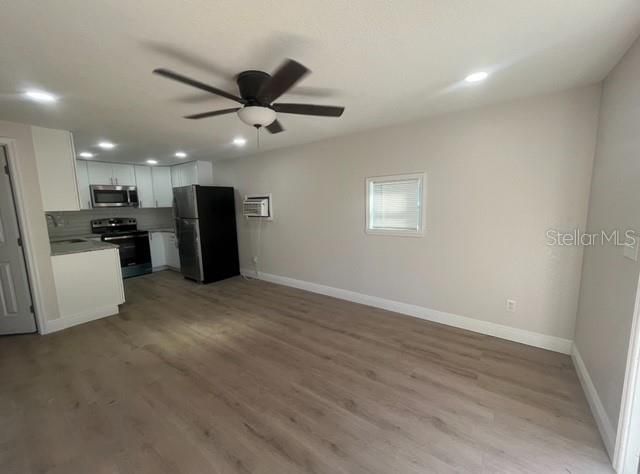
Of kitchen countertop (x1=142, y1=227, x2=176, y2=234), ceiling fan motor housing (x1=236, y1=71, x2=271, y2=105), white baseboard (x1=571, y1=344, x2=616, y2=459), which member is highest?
ceiling fan motor housing (x1=236, y1=71, x2=271, y2=105)

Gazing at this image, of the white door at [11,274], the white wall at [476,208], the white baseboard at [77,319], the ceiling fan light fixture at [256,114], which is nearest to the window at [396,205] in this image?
the white wall at [476,208]

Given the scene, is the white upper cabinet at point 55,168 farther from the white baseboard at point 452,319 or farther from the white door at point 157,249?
the white baseboard at point 452,319

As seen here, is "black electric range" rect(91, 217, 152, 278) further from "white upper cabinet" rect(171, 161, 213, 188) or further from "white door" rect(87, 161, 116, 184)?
"white upper cabinet" rect(171, 161, 213, 188)

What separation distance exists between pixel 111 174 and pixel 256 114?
16.3 ft

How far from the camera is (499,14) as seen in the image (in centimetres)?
139

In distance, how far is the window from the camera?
10.7 feet

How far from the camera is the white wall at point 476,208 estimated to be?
241cm

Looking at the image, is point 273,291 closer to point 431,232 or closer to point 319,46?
point 431,232

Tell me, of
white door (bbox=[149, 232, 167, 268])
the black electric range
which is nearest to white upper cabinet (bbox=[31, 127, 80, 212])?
the black electric range

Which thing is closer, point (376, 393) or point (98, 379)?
point (376, 393)

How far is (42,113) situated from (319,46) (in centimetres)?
291

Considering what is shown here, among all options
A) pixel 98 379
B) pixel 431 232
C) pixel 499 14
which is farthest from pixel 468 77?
pixel 98 379

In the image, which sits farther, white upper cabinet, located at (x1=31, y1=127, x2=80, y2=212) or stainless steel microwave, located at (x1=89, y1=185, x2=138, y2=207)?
stainless steel microwave, located at (x1=89, y1=185, x2=138, y2=207)

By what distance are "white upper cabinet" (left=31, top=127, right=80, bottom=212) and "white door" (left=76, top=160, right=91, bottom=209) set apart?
1.97m
